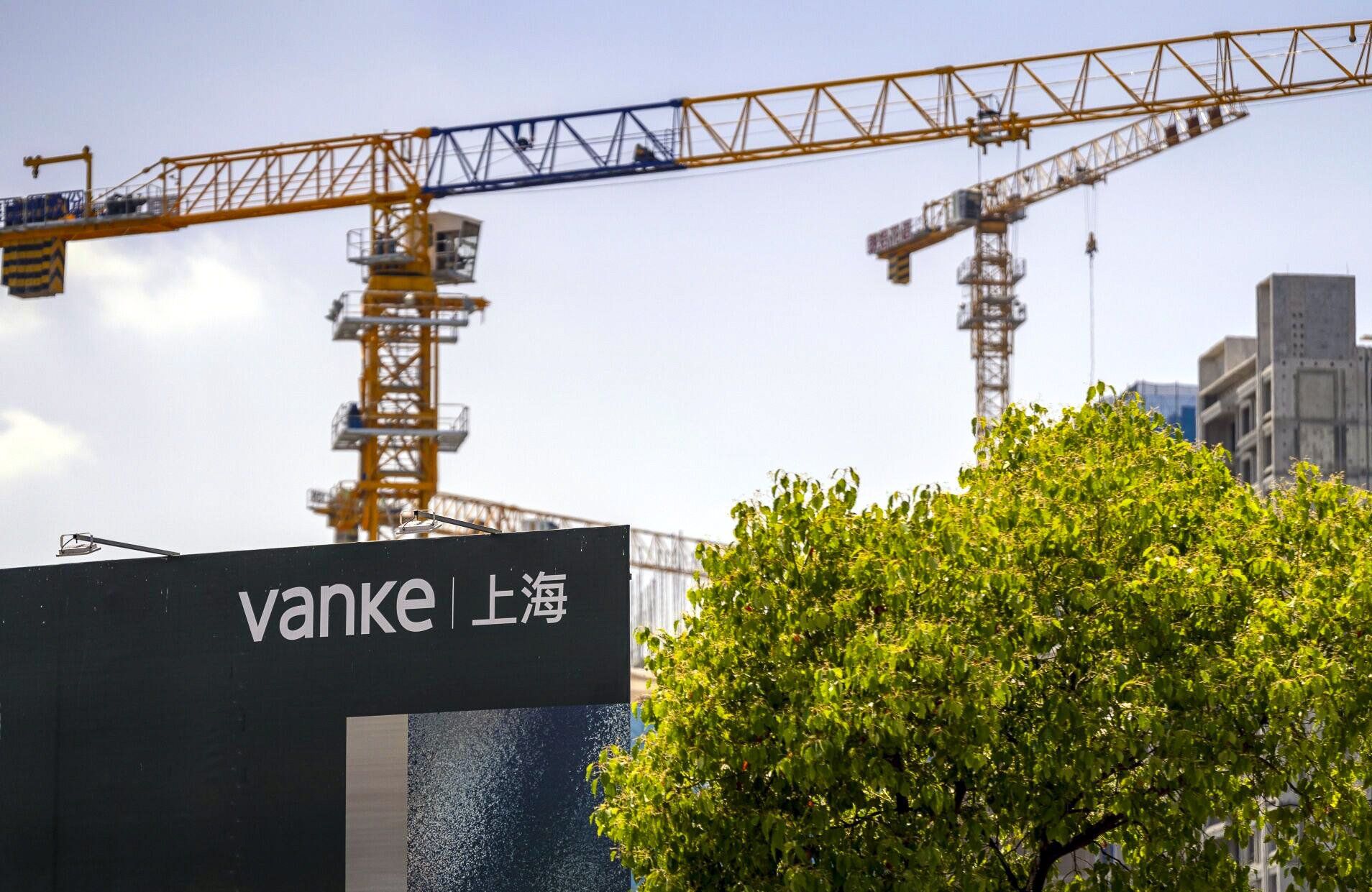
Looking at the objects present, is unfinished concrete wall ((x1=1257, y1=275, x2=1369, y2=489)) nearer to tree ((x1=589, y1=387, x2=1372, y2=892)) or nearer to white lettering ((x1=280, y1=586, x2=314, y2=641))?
tree ((x1=589, y1=387, x2=1372, y2=892))

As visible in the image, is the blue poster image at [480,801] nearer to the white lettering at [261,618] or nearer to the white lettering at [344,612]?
the white lettering at [344,612]

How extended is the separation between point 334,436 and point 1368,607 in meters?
71.7

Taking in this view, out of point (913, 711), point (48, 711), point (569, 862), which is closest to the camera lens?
point (913, 711)

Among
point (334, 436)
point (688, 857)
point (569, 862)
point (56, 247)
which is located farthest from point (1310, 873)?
point (56, 247)

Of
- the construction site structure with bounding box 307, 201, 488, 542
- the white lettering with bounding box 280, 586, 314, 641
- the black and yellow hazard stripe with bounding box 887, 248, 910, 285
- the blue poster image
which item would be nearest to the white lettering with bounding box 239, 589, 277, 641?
the white lettering with bounding box 280, 586, 314, 641

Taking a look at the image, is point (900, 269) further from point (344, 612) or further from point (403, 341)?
point (344, 612)

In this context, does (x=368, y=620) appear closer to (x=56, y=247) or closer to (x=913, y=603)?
(x=913, y=603)

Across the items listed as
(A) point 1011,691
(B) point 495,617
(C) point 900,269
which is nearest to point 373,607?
(B) point 495,617

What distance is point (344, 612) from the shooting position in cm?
3108

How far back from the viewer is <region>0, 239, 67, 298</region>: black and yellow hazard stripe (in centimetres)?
9275

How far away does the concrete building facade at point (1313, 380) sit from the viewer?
98.0 metres

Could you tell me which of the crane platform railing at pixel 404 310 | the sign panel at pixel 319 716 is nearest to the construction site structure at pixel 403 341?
the crane platform railing at pixel 404 310

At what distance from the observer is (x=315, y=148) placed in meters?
91.2

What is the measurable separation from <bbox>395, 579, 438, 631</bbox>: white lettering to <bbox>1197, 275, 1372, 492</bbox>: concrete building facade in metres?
74.0
